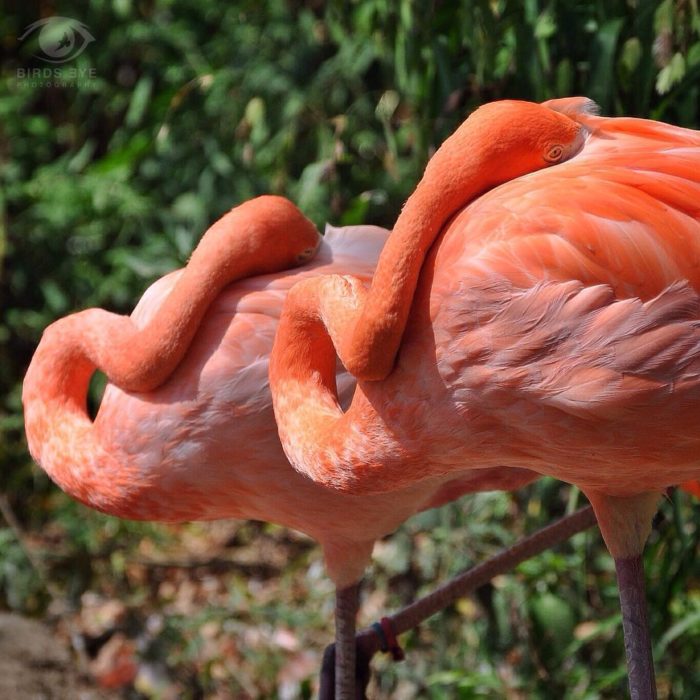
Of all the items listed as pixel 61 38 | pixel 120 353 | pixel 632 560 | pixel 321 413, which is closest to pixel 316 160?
pixel 61 38

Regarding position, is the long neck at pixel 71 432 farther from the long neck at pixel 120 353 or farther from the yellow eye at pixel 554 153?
the yellow eye at pixel 554 153

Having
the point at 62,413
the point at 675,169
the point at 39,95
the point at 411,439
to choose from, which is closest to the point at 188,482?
the point at 62,413

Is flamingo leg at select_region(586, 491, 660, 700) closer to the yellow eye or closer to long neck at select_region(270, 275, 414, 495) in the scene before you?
long neck at select_region(270, 275, 414, 495)

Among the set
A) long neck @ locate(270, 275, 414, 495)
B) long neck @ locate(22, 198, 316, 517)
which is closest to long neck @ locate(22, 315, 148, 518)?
long neck @ locate(22, 198, 316, 517)

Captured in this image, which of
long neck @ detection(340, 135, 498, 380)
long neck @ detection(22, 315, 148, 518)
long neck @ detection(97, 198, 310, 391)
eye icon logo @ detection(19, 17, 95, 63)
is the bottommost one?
long neck @ detection(22, 315, 148, 518)

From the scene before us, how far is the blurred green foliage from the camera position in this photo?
2867mm

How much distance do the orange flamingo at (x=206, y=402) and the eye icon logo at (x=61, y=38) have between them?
2.39m

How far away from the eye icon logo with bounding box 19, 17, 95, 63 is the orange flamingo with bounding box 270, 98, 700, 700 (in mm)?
2994

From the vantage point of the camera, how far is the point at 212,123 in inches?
163

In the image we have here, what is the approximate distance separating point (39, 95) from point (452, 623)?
3.00 meters

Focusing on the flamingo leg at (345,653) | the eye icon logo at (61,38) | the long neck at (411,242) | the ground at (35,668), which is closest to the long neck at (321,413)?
the long neck at (411,242)

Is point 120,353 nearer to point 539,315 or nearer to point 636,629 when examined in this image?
point 539,315

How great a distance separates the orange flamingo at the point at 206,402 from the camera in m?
2.31

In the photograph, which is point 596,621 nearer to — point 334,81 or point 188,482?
point 188,482
